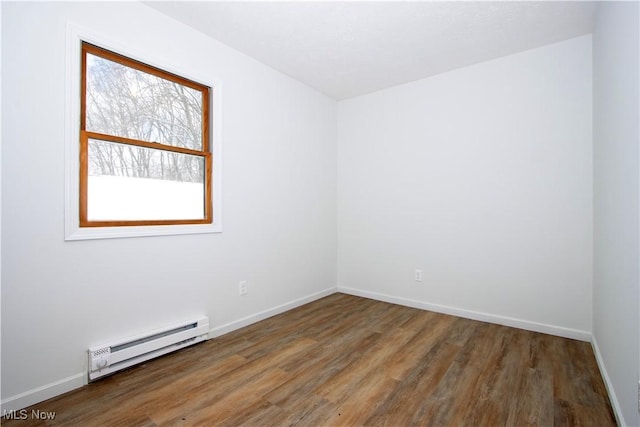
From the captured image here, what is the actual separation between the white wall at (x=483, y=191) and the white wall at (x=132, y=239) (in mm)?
854

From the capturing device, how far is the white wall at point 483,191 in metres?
2.58

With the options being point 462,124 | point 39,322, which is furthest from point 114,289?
point 462,124

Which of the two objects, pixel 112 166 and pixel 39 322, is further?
pixel 112 166

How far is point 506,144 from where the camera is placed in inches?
113

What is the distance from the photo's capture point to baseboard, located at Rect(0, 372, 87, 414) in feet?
5.34

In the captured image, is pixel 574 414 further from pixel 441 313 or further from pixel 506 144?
pixel 506 144

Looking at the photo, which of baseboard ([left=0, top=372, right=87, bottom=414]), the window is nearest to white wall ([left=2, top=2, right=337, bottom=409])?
baseboard ([left=0, top=372, right=87, bottom=414])

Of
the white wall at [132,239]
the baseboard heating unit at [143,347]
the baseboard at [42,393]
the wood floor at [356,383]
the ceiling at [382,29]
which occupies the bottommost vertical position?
the wood floor at [356,383]

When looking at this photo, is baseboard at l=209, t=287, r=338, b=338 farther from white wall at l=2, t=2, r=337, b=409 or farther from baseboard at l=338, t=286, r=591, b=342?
baseboard at l=338, t=286, r=591, b=342

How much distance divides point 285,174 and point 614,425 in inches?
119

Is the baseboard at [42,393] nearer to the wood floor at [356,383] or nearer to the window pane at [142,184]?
the wood floor at [356,383]

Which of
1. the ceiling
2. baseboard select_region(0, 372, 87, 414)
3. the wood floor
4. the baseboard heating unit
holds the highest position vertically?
the ceiling

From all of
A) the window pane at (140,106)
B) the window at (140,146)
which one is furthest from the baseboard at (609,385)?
the window pane at (140,106)

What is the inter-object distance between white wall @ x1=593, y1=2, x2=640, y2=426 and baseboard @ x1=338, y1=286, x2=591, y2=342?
256 millimetres
